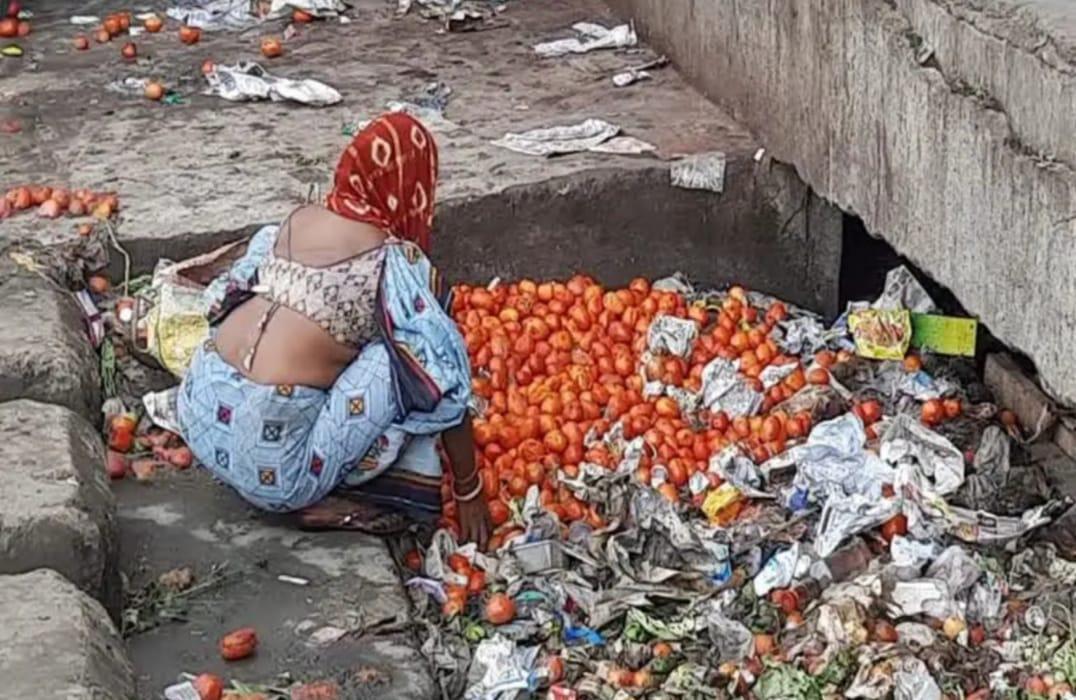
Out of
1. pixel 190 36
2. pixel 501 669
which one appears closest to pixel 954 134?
pixel 501 669

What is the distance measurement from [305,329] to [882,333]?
1987 mm

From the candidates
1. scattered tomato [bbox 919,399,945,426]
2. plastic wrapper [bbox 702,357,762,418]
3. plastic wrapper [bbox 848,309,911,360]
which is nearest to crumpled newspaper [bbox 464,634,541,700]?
plastic wrapper [bbox 702,357,762,418]

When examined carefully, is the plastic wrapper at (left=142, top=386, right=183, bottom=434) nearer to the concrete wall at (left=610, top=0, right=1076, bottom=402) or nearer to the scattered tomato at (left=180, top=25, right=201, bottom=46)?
the concrete wall at (left=610, top=0, right=1076, bottom=402)

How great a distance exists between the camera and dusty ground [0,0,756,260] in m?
6.39

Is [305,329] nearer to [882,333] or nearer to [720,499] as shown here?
[720,499]

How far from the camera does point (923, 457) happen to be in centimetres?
521

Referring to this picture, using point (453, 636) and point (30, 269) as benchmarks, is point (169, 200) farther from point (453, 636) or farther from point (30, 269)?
point (453, 636)

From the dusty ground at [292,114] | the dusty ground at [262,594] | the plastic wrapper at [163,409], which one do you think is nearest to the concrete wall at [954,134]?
the dusty ground at [292,114]

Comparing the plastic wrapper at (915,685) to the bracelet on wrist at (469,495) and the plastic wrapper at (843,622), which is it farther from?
the bracelet on wrist at (469,495)

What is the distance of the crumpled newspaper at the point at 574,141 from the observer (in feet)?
21.6

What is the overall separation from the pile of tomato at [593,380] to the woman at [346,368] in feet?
1.05

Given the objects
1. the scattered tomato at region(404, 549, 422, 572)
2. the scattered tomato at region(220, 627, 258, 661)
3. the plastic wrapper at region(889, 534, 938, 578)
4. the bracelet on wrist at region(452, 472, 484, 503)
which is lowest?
the scattered tomato at region(404, 549, 422, 572)

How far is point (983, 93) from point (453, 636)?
1874 millimetres

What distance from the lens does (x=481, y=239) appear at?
6348mm
